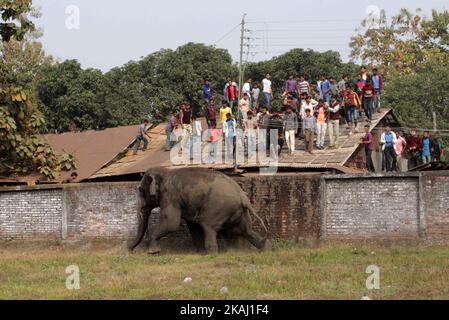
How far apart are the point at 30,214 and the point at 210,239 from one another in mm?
5496

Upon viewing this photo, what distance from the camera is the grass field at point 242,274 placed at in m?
15.5

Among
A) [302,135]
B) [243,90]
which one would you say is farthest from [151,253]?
[243,90]

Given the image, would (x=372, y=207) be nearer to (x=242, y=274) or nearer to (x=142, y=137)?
(x=242, y=274)

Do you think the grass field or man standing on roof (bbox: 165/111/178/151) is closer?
the grass field

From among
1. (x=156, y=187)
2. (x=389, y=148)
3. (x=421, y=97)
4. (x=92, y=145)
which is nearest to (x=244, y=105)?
(x=389, y=148)

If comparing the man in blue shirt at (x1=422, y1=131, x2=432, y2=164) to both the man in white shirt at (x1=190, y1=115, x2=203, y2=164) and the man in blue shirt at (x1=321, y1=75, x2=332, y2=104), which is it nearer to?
the man in blue shirt at (x1=321, y1=75, x2=332, y2=104)

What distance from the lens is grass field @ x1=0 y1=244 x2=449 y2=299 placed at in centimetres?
1553

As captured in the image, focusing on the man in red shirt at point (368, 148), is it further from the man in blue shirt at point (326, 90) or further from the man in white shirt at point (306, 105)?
the man in blue shirt at point (326, 90)

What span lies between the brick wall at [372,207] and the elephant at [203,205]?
188 centimetres

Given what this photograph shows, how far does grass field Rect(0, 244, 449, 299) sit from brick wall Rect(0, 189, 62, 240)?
4.40ft

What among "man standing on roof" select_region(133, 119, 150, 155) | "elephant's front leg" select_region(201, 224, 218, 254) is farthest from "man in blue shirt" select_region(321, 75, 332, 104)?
"elephant's front leg" select_region(201, 224, 218, 254)

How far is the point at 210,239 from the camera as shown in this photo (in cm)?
2119

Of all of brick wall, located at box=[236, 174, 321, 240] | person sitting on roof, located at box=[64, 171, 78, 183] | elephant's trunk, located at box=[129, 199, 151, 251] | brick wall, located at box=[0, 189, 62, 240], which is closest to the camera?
brick wall, located at box=[236, 174, 321, 240]

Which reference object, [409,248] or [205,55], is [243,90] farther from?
[205,55]
